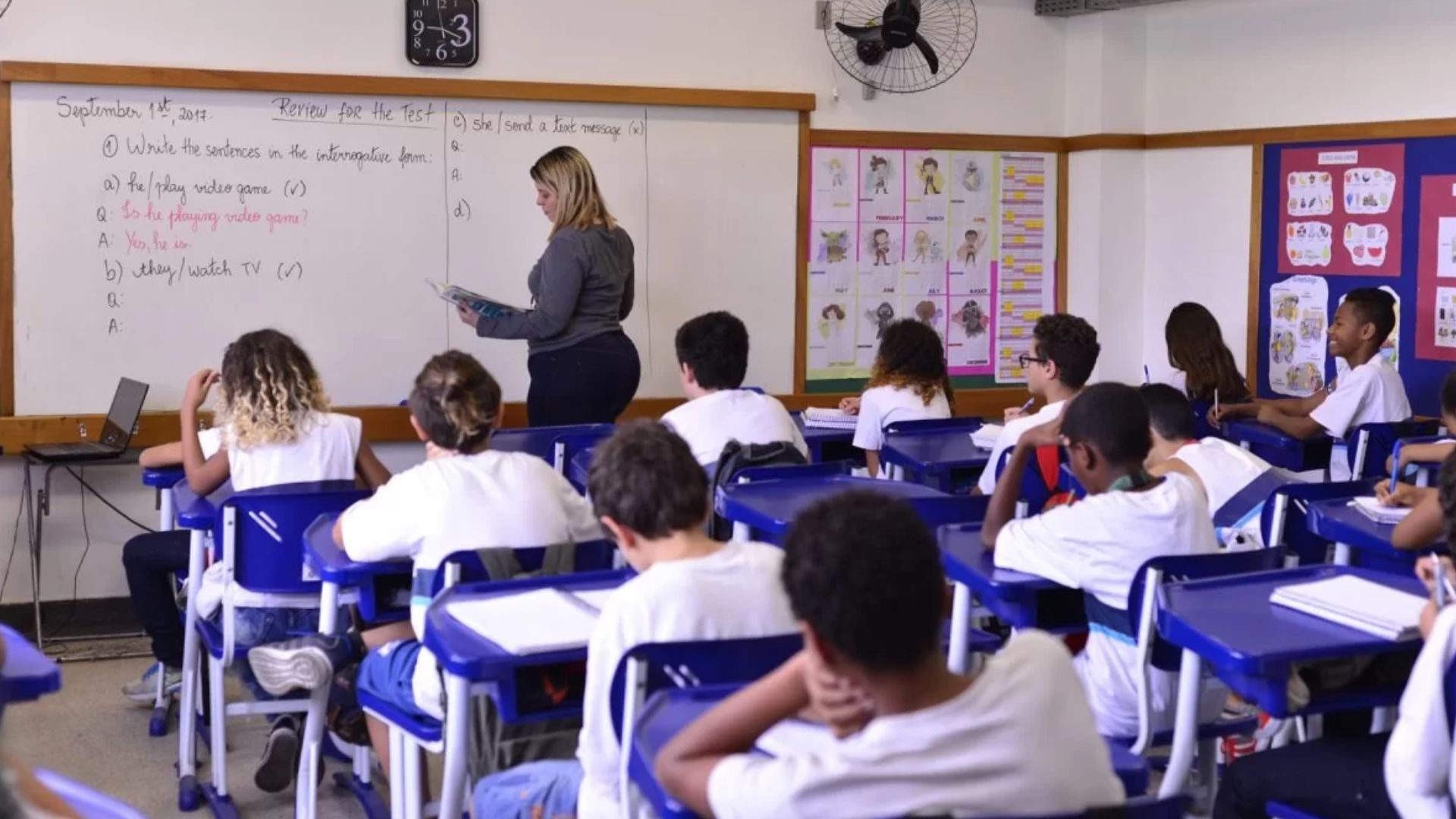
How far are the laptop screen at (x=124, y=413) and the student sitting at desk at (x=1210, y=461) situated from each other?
317 centimetres

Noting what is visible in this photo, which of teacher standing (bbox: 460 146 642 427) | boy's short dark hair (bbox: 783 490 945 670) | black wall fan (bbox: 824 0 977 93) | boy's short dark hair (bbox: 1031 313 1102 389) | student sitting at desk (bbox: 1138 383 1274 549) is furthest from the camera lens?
black wall fan (bbox: 824 0 977 93)

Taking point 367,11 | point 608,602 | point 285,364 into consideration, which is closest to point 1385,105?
point 367,11

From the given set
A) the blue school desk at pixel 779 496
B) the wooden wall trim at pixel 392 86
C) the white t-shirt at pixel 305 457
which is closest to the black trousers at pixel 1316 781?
the blue school desk at pixel 779 496

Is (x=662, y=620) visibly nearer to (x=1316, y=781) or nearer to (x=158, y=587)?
(x=1316, y=781)

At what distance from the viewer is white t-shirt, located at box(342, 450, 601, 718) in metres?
3.10

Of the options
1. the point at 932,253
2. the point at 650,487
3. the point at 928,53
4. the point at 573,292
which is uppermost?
the point at 928,53

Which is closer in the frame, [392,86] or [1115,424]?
[1115,424]

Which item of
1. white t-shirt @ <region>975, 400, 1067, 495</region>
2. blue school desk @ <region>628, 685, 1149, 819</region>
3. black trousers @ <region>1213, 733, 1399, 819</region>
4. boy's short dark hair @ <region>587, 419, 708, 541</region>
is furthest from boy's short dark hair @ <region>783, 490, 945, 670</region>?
white t-shirt @ <region>975, 400, 1067, 495</region>

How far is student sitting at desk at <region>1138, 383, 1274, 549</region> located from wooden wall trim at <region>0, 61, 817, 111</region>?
267cm

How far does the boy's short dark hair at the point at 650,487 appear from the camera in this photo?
2492 mm

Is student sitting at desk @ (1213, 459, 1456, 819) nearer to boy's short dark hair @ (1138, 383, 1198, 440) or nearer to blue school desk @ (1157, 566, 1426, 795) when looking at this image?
blue school desk @ (1157, 566, 1426, 795)

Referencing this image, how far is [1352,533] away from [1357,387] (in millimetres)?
2319

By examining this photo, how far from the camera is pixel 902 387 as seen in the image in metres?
5.30

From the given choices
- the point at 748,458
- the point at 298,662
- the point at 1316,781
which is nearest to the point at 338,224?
the point at 748,458
